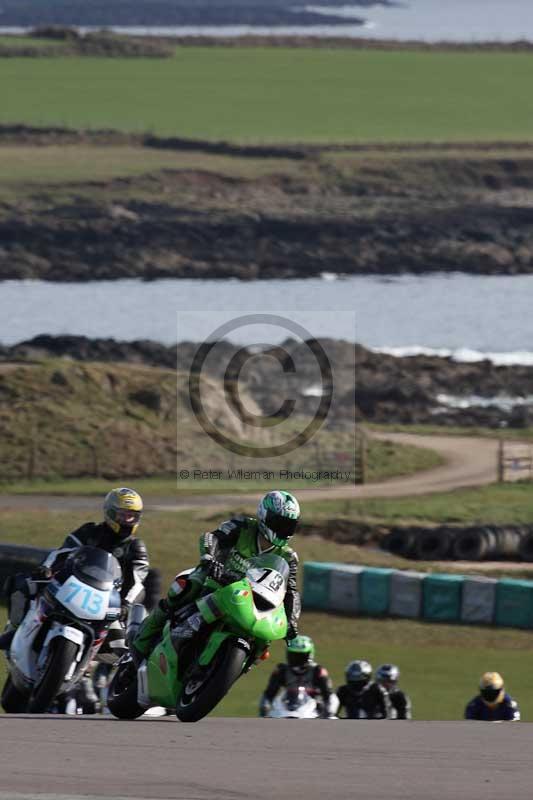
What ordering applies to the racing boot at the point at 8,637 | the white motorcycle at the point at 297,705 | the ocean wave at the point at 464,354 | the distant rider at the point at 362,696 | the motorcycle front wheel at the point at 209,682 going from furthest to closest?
the ocean wave at the point at 464,354 < the distant rider at the point at 362,696 < the white motorcycle at the point at 297,705 < the racing boot at the point at 8,637 < the motorcycle front wheel at the point at 209,682

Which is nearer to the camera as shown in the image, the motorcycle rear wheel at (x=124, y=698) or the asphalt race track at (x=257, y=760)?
the asphalt race track at (x=257, y=760)

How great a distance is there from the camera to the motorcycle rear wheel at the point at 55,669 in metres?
12.0

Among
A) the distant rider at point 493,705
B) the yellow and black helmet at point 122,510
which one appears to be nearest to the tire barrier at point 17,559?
the distant rider at point 493,705

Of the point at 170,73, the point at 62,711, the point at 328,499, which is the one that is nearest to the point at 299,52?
the point at 170,73

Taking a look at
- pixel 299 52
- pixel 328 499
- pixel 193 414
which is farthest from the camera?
pixel 299 52

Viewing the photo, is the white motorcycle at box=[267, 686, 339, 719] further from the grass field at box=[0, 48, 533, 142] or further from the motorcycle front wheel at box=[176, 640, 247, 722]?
the grass field at box=[0, 48, 533, 142]

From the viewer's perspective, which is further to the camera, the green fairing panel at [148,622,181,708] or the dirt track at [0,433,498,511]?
the dirt track at [0,433,498,511]

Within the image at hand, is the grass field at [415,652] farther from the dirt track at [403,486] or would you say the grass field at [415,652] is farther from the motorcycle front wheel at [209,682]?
the dirt track at [403,486]

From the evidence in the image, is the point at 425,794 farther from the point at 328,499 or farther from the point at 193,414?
the point at 193,414

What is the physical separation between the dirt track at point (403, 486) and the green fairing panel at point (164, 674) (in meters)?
25.3

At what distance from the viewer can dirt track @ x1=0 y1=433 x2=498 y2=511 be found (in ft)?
126

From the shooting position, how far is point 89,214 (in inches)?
3383

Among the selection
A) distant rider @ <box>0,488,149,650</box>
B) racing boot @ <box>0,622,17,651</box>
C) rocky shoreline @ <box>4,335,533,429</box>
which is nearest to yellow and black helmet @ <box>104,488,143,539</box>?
distant rider @ <box>0,488,149,650</box>

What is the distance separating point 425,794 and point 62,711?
573 centimetres
